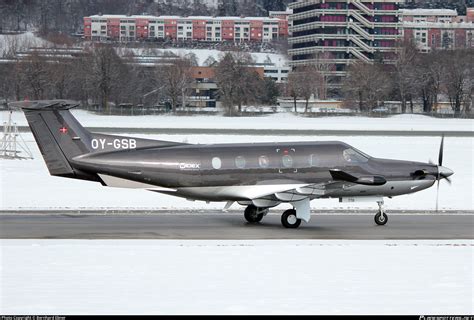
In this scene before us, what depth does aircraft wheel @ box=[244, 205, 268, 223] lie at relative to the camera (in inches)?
1187

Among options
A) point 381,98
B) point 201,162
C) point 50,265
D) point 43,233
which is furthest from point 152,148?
point 381,98

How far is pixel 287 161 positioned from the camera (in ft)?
97.0

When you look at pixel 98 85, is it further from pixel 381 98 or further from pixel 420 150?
pixel 420 150

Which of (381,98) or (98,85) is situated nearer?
(98,85)

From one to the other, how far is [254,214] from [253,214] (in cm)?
3

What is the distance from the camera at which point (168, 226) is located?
29094 mm

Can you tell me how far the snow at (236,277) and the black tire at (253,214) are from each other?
3824 millimetres

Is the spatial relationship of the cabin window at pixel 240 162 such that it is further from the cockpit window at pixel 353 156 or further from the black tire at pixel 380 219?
the black tire at pixel 380 219

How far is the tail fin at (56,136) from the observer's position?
2864 cm

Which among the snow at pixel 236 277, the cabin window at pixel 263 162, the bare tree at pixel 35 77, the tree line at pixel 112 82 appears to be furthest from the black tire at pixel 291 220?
the bare tree at pixel 35 77

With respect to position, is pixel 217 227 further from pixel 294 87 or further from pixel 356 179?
pixel 294 87

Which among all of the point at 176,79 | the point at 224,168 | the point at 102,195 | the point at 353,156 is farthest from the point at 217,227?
the point at 176,79

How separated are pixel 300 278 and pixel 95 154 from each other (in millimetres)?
9795

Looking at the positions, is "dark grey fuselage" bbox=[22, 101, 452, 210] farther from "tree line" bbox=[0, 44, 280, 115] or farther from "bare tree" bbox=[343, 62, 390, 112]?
"bare tree" bbox=[343, 62, 390, 112]
